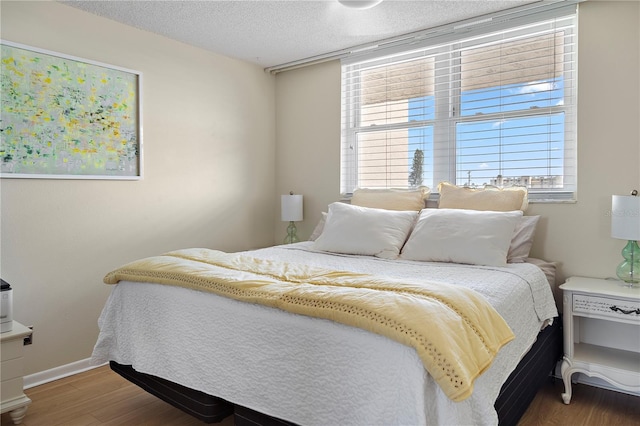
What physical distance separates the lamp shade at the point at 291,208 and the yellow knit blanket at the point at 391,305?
5.70ft

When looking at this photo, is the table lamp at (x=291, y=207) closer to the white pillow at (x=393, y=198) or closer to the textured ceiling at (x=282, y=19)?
the white pillow at (x=393, y=198)

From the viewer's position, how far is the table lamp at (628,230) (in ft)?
7.25

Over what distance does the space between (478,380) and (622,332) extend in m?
1.67

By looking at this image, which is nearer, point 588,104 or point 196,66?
point 588,104

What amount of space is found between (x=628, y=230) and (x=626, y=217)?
0.07m

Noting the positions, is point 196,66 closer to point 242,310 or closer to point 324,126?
point 324,126

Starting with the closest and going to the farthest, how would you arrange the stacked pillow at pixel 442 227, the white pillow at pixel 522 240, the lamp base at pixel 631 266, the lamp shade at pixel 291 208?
the lamp base at pixel 631 266
the stacked pillow at pixel 442 227
the white pillow at pixel 522 240
the lamp shade at pixel 291 208

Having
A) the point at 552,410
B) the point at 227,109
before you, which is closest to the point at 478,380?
the point at 552,410

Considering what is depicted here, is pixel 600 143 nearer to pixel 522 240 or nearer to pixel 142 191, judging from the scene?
pixel 522 240

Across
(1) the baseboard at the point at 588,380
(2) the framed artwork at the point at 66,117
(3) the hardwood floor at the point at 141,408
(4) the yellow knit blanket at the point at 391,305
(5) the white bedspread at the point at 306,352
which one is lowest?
(3) the hardwood floor at the point at 141,408

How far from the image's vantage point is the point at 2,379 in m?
2.08

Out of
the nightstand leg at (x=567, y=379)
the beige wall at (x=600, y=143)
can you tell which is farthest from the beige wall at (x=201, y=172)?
the nightstand leg at (x=567, y=379)

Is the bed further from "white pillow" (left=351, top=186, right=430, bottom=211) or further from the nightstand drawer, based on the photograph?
"white pillow" (left=351, top=186, right=430, bottom=211)

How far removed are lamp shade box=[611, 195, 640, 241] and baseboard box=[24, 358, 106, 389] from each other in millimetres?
3066
